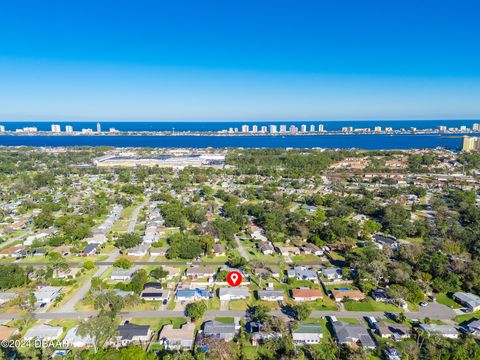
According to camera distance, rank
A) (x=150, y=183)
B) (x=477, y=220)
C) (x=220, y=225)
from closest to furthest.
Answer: (x=220, y=225) → (x=477, y=220) → (x=150, y=183)

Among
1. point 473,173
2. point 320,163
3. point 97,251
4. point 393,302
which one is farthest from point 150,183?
point 473,173

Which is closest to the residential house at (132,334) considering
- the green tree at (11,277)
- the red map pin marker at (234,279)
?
the red map pin marker at (234,279)

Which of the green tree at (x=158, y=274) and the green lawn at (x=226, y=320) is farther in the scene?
the green tree at (x=158, y=274)

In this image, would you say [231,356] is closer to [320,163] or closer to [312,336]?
[312,336]

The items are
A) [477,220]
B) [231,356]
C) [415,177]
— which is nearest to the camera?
[231,356]

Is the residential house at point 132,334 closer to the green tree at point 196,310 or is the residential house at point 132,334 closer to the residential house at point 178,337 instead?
the residential house at point 178,337

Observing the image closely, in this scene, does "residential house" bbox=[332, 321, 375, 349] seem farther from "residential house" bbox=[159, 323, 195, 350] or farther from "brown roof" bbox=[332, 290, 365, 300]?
"residential house" bbox=[159, 323, 195, 350]
